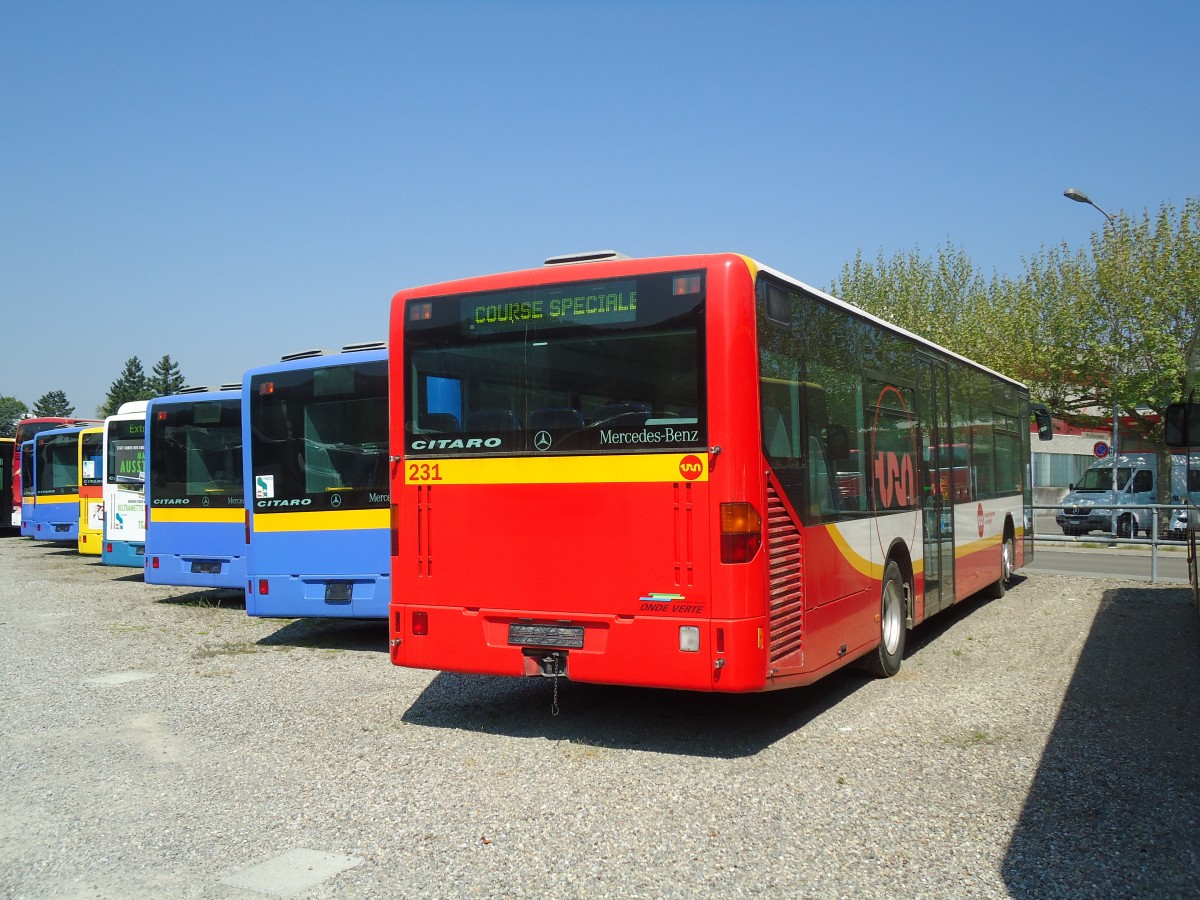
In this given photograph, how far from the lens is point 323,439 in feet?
37.2

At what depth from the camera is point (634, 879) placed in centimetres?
475

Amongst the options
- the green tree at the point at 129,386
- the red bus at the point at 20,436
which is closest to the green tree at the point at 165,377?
the green tree at the point at 129,386

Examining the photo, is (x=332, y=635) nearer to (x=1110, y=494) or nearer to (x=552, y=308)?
(x=552, y=308)

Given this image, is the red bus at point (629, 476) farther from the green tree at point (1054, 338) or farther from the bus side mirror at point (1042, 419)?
the green tree at point (1054, 338)

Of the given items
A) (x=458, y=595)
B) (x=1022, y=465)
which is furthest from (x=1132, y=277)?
(x=458, y=595)

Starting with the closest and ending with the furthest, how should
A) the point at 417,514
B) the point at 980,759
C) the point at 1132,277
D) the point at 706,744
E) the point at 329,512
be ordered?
the point at 980,759 → the point at 706,744 → the point at 417,514 → the point at 329,512 → the point at 1132,277

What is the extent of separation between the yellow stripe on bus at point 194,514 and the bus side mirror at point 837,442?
336 inches

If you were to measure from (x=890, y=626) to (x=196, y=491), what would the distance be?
924cm

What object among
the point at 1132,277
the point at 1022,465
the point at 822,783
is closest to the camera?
the point at 822,783

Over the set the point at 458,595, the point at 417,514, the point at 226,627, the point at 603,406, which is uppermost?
the point at 603,406

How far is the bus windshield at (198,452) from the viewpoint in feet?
47.4

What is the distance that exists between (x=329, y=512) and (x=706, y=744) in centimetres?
531

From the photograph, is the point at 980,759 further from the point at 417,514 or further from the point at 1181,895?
the point at 417,514

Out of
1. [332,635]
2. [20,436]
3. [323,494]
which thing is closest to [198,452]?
[332,635]
